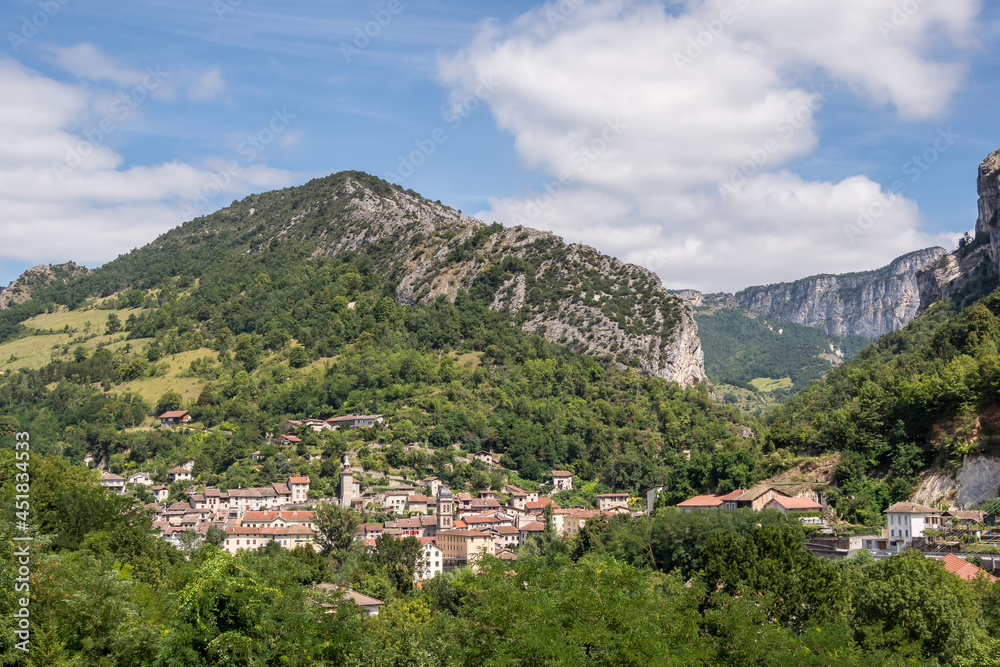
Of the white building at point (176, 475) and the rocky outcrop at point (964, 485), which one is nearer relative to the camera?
the rocky outcrop at point (964, 485)

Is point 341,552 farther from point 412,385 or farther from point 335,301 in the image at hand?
point 335,301

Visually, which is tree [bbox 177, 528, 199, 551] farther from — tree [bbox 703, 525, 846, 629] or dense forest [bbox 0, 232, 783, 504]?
tree [bbox 703, 525, 846, 629]

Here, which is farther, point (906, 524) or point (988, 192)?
point (988, 192)

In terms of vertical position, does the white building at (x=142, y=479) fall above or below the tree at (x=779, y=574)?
above

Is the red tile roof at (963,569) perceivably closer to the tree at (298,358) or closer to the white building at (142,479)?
the white building at (142,479)

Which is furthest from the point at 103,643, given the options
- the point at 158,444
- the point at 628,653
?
the point at 158,444

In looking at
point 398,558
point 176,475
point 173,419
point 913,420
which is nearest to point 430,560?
point 398,558

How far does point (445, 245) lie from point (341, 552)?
384 ft

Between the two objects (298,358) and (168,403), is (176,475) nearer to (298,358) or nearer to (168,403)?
(168,403)

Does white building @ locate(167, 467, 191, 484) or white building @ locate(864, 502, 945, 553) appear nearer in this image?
white building @ locate(864, 502, 945, 553)

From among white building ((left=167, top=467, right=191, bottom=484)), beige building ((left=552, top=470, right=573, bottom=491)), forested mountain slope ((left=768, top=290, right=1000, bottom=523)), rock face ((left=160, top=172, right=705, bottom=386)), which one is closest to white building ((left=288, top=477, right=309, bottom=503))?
white building ((left=167, top=467, right=191, bottom=484))

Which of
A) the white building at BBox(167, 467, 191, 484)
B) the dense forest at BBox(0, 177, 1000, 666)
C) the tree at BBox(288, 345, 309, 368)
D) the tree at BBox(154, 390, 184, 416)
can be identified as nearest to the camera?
the dense forest at BBox(0, 177, 1000, 666)

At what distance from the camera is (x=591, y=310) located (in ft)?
526

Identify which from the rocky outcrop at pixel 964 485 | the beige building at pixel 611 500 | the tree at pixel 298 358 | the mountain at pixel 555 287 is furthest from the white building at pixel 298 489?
the mountain at pixel 555 287
